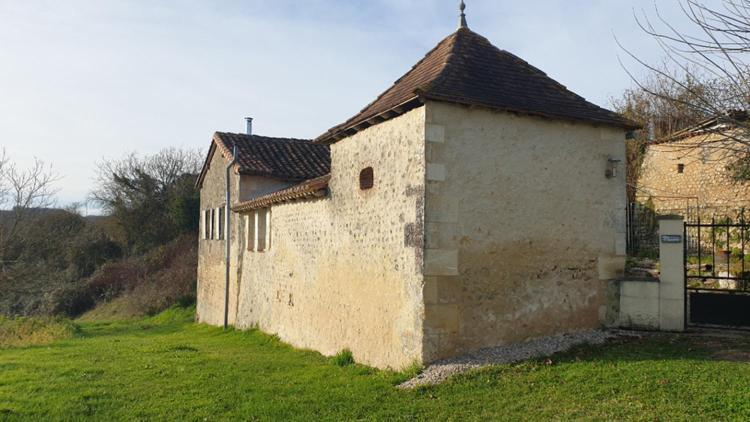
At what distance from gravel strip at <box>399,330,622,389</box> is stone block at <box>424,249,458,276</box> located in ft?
3.73

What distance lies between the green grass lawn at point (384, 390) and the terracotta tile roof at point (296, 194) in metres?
3.03

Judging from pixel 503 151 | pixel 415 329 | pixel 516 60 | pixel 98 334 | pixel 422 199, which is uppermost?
pixel 516 60

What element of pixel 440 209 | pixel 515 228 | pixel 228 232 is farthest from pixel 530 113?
pixel 228 232

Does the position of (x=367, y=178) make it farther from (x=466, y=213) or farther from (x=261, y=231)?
(x=261, y=231)

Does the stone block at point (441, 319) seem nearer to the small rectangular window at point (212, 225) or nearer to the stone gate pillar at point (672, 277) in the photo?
the stone gate pillar at point (672, 277)

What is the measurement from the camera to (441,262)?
24.7 ft

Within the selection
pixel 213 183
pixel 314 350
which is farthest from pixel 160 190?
pixel 314 350

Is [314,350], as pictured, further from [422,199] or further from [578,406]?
[578,406]

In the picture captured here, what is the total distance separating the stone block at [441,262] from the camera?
746 cm

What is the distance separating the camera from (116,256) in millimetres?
31969

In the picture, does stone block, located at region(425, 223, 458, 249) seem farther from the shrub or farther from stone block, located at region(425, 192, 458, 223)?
the shrub

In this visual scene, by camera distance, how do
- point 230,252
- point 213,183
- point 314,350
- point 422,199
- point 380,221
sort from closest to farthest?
point 422,199 → point 380,221 → point 314,350 → point 230,252 → point 213,183

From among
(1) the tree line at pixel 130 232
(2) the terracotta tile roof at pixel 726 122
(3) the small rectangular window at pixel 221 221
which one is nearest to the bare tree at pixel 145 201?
(1) the tree line at pixel 130 232

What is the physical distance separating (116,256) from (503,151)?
2903 centimetres
